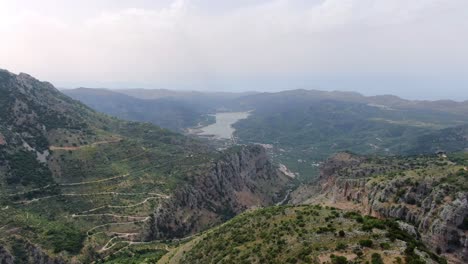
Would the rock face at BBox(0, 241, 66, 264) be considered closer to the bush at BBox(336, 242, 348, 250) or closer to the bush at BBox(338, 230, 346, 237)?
the bush at BBox(338, 230, 346, 237)

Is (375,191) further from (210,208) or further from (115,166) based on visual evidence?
→ (115,166)

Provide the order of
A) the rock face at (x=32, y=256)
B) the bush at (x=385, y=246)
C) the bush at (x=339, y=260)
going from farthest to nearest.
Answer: the rock face at (x=32, y=256) → the bush at (x=385, y=246) → the bush at (x=339, y=260)

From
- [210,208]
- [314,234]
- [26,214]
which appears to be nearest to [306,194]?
[210,208]

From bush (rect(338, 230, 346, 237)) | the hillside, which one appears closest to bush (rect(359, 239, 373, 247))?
the hillside

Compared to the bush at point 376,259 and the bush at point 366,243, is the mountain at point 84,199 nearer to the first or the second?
the bush at point 366,243

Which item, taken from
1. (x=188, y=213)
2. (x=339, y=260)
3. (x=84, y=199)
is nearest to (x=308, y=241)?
(x=339, y=260)

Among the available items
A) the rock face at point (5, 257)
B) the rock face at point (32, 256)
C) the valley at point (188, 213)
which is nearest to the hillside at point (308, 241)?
the valley at point (188, 213)

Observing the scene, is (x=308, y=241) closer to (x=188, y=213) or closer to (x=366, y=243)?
(x=366, y=243)
